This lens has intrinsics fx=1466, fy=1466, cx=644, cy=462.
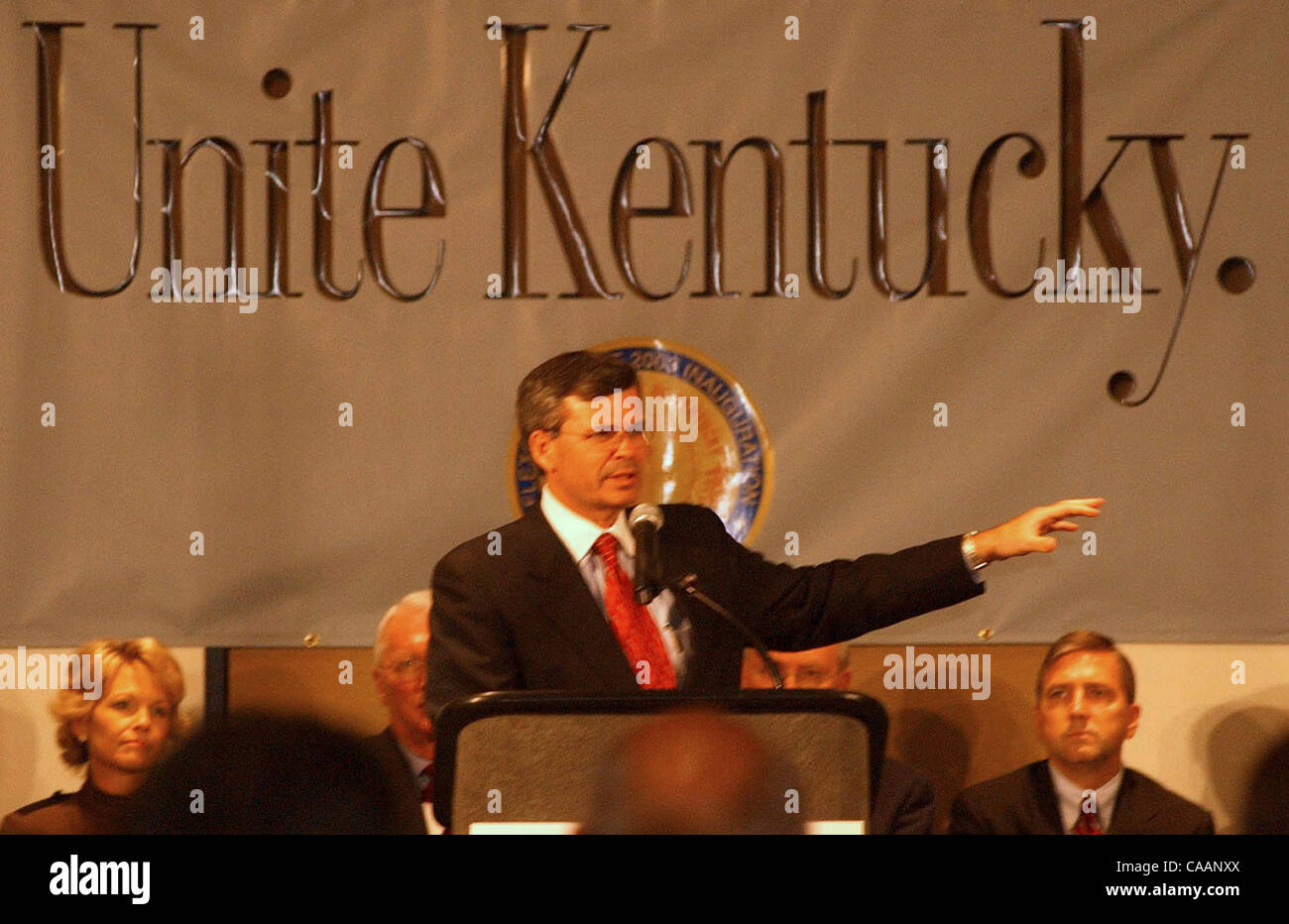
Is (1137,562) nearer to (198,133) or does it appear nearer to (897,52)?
(897,52)

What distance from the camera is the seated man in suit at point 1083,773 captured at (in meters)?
2.93

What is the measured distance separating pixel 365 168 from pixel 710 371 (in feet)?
2.78

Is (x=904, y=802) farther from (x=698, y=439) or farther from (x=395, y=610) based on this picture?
(x=395, y=610)

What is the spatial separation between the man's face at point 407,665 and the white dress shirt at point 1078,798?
4.26ft

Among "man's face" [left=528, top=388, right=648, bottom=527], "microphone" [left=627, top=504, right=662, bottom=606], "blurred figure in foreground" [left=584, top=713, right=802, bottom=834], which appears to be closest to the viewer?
"blurred figure in foreground" [left=584, top=713, right=802, bottom=834]

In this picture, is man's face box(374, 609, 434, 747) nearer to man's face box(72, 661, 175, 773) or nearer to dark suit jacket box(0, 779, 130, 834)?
man's face box(72, 661, 175, 773)

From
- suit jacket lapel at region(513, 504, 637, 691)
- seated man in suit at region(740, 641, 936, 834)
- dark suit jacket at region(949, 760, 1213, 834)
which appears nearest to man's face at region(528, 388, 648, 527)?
suit jacket lapel at region(513, 504, 637, 691)

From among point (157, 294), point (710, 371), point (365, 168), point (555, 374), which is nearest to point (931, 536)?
point (710, 371)

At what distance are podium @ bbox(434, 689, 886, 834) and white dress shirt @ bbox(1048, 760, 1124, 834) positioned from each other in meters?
1.71

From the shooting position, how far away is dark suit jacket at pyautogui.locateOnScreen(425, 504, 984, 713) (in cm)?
Answer: 232

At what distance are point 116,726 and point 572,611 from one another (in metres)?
1.19

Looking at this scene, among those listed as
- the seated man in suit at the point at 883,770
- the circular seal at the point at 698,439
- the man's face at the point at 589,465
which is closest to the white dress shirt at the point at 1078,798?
the seated man in suit at the point at 883,770

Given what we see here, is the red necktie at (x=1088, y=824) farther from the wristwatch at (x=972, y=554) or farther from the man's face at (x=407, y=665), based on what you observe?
the man's face at (x=407, y=665)

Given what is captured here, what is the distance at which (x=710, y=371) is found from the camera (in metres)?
3.08
